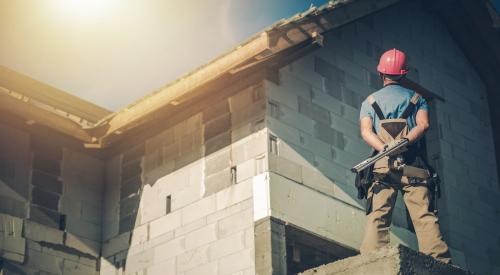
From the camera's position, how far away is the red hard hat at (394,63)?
840cm

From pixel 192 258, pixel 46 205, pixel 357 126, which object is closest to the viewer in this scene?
pixel 192 258

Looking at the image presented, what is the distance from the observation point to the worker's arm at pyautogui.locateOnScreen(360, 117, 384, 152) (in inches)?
319

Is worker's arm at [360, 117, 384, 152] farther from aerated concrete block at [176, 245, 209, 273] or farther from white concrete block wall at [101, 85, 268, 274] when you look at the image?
aerated concrete block at [176, 245, 209, 273]

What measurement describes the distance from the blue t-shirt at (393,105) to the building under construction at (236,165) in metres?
2.00

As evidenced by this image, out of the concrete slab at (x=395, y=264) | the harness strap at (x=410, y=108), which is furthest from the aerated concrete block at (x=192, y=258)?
the harness strap at (x=410, y=108)

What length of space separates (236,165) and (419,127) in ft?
9.86

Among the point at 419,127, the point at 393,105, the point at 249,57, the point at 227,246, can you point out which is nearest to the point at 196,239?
the point at 227,246

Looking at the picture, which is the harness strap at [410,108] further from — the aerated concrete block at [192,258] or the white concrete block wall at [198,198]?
the aerated concrete block at [192,258]

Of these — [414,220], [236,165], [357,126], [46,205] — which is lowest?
[414,220]

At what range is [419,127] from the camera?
323 inches

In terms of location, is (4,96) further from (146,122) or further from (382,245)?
(382,245)

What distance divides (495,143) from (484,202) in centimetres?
139

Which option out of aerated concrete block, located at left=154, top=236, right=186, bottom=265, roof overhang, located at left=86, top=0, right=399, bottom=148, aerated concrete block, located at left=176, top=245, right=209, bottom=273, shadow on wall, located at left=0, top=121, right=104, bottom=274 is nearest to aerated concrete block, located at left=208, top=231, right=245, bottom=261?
aerated concrete block, located at left=176, top=245, right=209, bottom=273

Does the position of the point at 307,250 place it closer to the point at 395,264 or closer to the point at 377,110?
the point at 377,110
